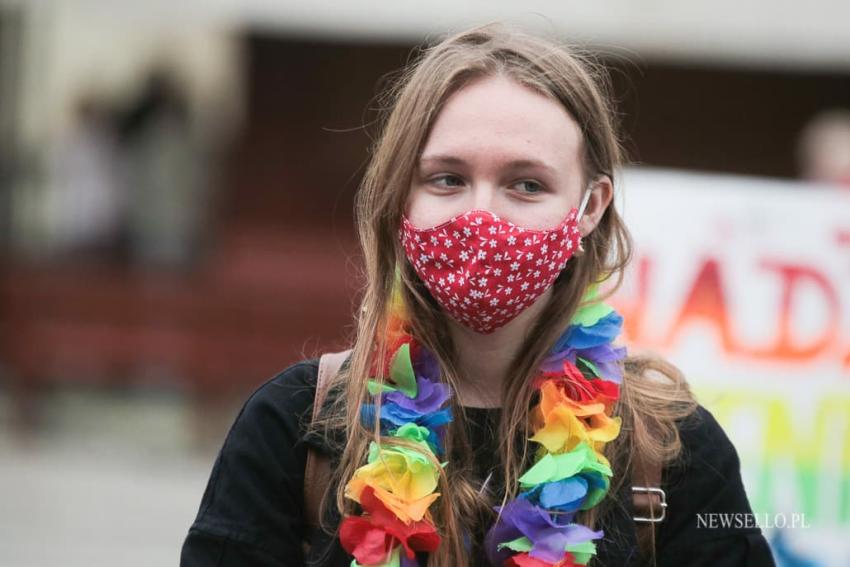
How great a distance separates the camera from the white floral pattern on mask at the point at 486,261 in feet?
8.27

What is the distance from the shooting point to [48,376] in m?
10.4

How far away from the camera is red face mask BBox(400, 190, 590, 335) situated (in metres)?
2.52

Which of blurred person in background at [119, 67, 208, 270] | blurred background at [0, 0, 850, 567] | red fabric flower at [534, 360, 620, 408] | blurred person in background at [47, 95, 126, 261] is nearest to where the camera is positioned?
red fabric flower at [534, 360, 620, 408]

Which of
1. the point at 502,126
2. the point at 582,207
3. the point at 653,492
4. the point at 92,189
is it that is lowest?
the point at 92,189

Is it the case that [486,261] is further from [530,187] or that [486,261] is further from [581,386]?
[581,386]

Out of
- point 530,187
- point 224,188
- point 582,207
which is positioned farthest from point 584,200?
point 224,188

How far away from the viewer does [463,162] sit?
2.54m

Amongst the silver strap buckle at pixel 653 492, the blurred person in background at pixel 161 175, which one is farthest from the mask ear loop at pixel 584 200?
the blurred person in background at pixel 161 175

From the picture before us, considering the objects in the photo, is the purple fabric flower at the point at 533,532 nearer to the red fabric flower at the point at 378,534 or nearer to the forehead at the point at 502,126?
the red fabric flower at the point at 378,534

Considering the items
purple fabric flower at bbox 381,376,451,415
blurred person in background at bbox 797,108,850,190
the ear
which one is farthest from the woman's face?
blurred person in background at bbox 797,108,850,190

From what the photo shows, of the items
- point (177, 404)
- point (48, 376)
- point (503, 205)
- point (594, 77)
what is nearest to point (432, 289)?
point (503, 205)

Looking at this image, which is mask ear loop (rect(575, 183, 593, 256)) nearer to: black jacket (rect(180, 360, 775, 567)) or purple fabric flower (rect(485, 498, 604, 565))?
black jacket (rect(180, 360, 775, 567))

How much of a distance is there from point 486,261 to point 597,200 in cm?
34

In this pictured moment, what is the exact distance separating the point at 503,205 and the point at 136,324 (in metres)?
8.17
